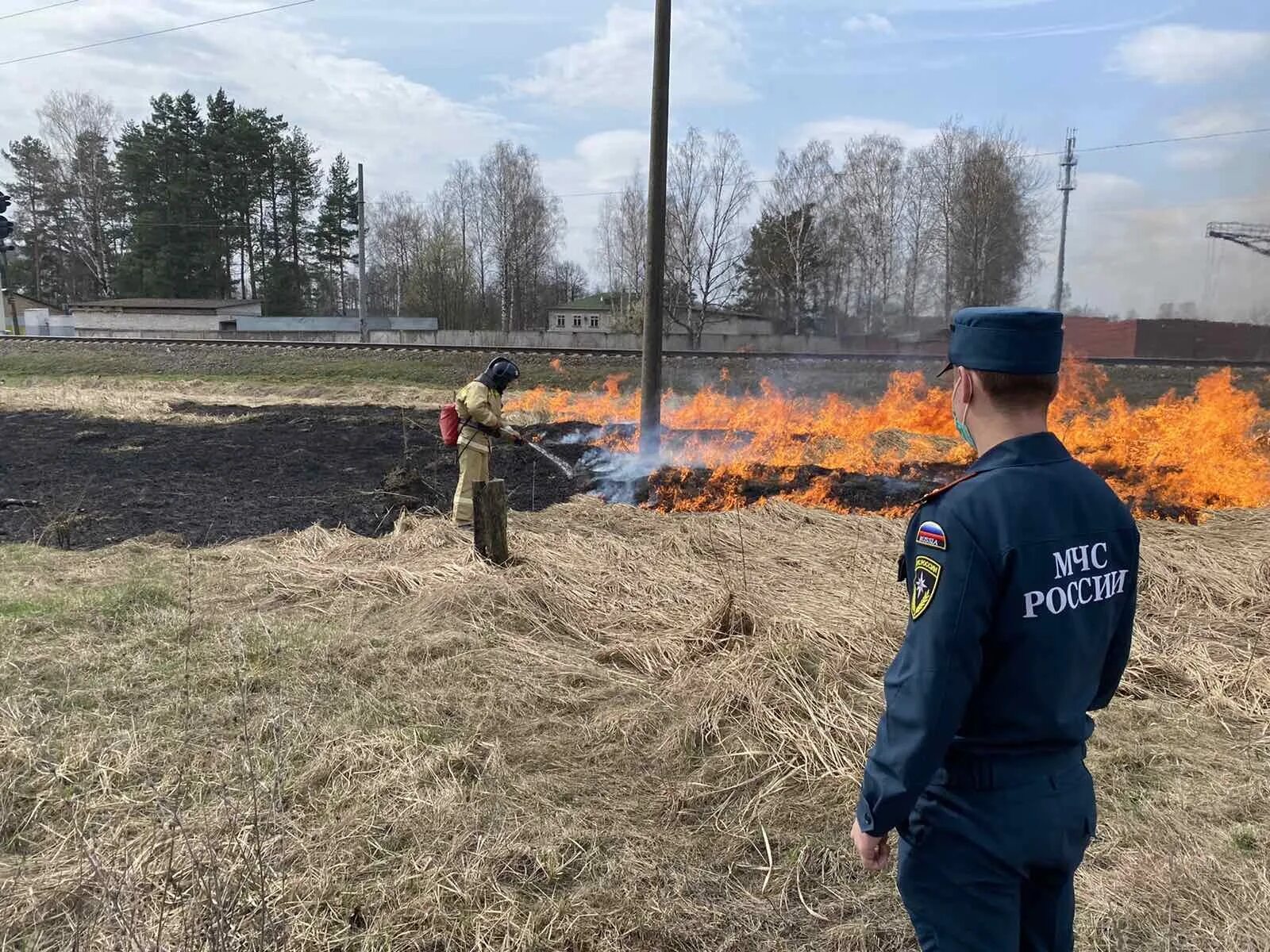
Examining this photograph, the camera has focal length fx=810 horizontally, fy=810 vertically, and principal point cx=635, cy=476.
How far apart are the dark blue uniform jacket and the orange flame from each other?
7.21m

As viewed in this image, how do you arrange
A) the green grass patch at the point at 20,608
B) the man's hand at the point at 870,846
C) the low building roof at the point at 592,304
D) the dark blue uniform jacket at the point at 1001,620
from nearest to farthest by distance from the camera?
the dark blue uniform jacket at the point at 1001,620, the man's hand at the point at 870,846, the green grass patch at the point at 20,608, the low building roof at the point at 592,304

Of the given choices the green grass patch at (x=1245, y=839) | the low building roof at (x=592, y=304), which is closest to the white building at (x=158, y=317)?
the low building roof at (x=592, y=304)

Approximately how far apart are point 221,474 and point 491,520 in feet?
22.0

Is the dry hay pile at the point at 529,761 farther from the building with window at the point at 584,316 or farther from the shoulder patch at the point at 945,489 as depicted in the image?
the building with window at the point at 584,316

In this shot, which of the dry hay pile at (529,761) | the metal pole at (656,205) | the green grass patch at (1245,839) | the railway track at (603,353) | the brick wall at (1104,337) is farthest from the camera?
the brick wall at (1104,337)

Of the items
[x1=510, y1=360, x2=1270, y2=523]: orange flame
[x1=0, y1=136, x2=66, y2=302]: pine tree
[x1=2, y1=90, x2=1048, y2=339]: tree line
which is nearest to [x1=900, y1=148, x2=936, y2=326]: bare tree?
[x1=2, y1=90, x2=1048, y2=339]: tree line

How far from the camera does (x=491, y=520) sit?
632cm

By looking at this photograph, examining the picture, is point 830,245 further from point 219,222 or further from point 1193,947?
point 1193,947

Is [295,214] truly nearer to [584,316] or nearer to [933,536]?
[584,316]

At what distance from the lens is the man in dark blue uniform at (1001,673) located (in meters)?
1.64

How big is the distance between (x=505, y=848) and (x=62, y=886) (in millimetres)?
1464

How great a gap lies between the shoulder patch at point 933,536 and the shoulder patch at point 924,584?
3 centimetres

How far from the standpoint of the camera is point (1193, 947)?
2.63m

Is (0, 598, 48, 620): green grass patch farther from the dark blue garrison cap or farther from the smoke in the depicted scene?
the dark blue garrison cap
